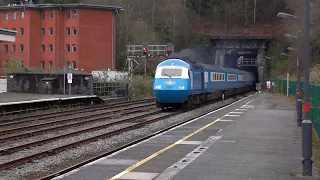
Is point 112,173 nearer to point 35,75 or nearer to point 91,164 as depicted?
point 91,164

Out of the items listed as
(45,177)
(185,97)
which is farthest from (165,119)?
(45,177)

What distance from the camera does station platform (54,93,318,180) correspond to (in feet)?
34.7

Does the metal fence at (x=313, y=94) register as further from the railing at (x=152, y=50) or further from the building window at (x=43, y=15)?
the building window at (x=43, y=15)

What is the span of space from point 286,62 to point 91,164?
74289 mm

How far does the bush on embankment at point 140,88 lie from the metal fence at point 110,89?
2.20 m

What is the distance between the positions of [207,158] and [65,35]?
62906 mm

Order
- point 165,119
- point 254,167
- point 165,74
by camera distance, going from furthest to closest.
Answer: point 165,74 → point 165,119 → point 254,167

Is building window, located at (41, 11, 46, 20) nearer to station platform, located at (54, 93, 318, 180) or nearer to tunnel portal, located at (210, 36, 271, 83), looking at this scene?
tunnel portal, located at (210, 36, 271, 83)

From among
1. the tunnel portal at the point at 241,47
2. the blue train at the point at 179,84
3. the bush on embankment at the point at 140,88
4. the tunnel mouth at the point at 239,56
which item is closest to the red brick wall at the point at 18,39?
the bush on embankment at the point at 140,88

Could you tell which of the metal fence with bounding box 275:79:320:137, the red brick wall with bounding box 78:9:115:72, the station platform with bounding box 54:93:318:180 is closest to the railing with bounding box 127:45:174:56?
the red brick wall with bounding box 78:9:115:72

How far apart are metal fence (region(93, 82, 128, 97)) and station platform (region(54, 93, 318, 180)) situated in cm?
2718

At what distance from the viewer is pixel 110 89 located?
48.8 m

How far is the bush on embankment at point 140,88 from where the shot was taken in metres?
53.0

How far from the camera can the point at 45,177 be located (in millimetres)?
10367
